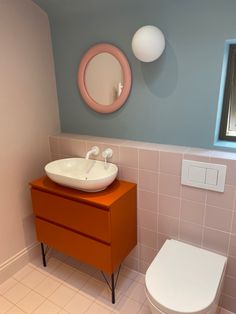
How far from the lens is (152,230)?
180 cm

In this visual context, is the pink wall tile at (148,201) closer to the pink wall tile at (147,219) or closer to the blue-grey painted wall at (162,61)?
the pink wall tile at (147,219)

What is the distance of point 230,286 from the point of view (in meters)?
1.59

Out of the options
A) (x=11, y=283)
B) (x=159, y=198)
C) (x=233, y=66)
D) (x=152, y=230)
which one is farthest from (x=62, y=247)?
(x=233, y=66)

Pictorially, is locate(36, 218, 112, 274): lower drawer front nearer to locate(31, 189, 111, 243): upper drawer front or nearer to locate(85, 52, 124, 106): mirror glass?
locate(31, 189, 111, 243): upper drawer front

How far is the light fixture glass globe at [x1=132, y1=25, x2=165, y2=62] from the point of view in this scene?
1425mm

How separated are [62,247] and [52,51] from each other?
156 centimetres

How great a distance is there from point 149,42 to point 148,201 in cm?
104

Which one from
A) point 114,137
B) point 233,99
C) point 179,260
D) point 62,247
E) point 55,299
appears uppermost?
point 233,99

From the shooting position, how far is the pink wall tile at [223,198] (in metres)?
1.43

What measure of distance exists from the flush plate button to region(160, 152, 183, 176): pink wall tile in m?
0.04

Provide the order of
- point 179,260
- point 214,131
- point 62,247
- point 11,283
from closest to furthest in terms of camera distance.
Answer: point 179,260 < point 214,131 < point 62,247 < point 11,283

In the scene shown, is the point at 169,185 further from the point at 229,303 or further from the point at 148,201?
the point at 229,303

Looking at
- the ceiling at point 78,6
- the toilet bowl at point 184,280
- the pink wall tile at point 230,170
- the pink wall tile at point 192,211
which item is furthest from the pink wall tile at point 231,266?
the ceiling at point 78,6

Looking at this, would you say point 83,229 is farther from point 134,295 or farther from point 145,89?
point 145,89
